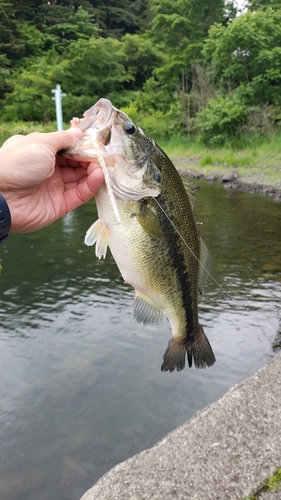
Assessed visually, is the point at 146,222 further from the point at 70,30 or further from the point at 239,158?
the point at 70,30

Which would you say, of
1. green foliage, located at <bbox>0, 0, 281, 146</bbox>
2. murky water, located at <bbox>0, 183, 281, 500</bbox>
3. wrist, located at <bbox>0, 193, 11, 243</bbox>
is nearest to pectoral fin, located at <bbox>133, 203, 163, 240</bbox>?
wrist, located at <bbox>0, 193, 11, 243</bbox>

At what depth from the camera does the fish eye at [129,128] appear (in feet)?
8.00

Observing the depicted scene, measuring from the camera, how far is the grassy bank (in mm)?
21719

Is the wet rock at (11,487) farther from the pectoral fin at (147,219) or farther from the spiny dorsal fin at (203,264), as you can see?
the pectoral fin at (147,219)

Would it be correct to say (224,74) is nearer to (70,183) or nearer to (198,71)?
(198,71)

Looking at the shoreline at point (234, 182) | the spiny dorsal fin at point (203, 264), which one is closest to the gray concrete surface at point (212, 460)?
the spiny dorsal fin at point (203, 264)

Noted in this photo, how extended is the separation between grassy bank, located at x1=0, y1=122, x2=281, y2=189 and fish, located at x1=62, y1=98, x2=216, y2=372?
59.1 feet

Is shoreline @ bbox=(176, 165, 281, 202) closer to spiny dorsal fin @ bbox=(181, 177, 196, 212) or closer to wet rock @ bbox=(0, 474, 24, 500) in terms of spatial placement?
wet rock @ bbox=(0, 474, 24, 500)

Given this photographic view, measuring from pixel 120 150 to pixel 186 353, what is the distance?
1.56 metres

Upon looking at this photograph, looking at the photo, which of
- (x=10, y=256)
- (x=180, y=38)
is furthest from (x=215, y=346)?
(x=180, y=38)

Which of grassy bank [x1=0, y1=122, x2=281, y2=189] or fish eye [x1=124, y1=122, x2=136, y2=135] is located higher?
fish eye [x1=124, y1=122, x2=136, y2=135]

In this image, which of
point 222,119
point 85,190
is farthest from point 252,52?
point 85,190

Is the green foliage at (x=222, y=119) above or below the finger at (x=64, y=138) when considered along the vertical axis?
below

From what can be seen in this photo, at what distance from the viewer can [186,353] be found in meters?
3.04
